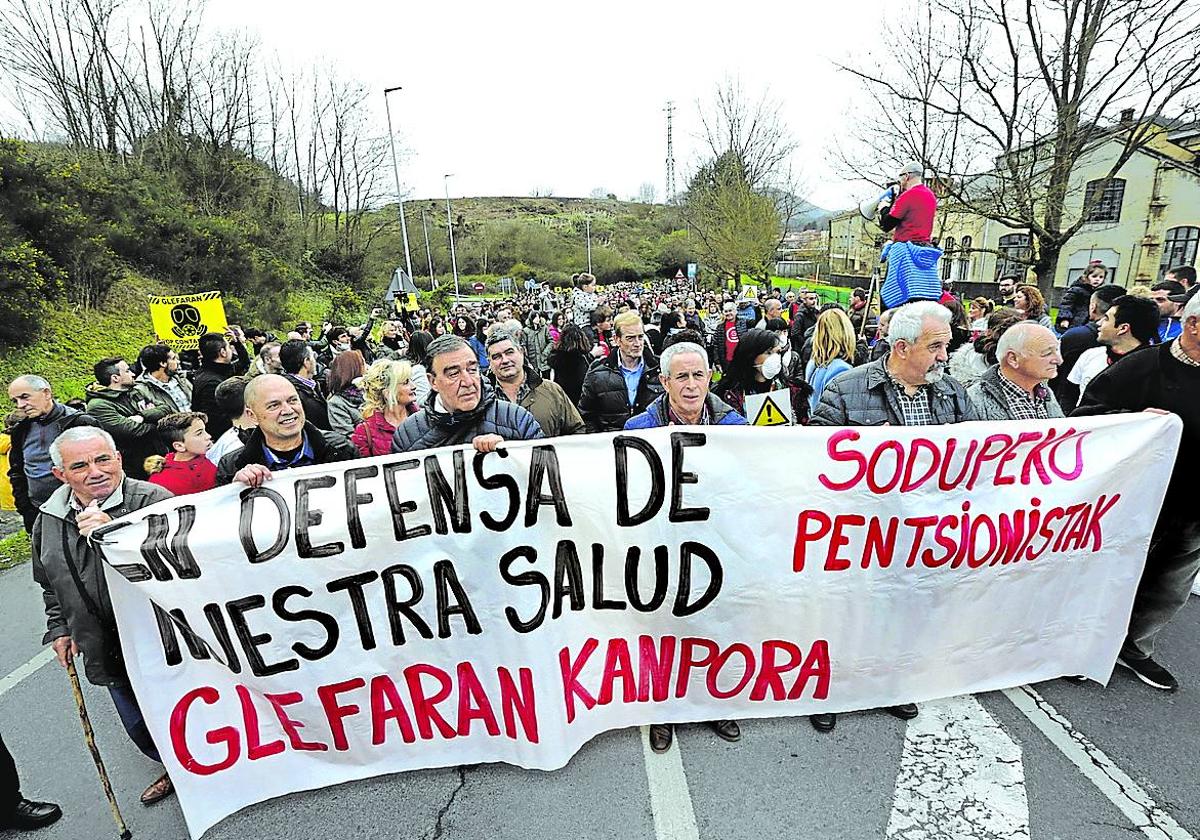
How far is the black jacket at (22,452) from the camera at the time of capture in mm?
4867

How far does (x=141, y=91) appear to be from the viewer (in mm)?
25312

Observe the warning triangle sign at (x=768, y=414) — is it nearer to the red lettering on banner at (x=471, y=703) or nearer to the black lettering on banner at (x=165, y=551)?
the red lettering on banner at (x=471, y=703)

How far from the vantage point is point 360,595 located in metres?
2.71

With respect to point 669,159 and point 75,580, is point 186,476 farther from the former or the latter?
point 669,159

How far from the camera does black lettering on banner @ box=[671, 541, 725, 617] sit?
2867mm

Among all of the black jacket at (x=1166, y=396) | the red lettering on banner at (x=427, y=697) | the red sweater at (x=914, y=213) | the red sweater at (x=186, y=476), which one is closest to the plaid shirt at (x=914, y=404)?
the black jacket at (x=1166, y=396)

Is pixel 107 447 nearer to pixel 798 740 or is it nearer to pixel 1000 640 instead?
pixel 798 740

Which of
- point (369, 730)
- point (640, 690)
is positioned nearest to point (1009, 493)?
point (640, 690)

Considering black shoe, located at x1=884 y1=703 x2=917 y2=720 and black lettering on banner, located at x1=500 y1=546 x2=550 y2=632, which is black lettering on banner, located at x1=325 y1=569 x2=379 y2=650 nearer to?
black lettering on banner, located at x1=500 y1=546 x2=550 y2=632

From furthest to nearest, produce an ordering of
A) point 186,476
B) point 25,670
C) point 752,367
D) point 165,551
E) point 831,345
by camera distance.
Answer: point 831,345
point 752,367
point 25,670
point 186,476
point 165,551

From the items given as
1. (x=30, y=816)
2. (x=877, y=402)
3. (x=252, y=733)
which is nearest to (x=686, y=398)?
(x=877, y=402)

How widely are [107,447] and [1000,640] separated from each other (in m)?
4.26

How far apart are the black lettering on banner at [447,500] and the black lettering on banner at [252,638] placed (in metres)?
0.79

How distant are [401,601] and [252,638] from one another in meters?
0.63
